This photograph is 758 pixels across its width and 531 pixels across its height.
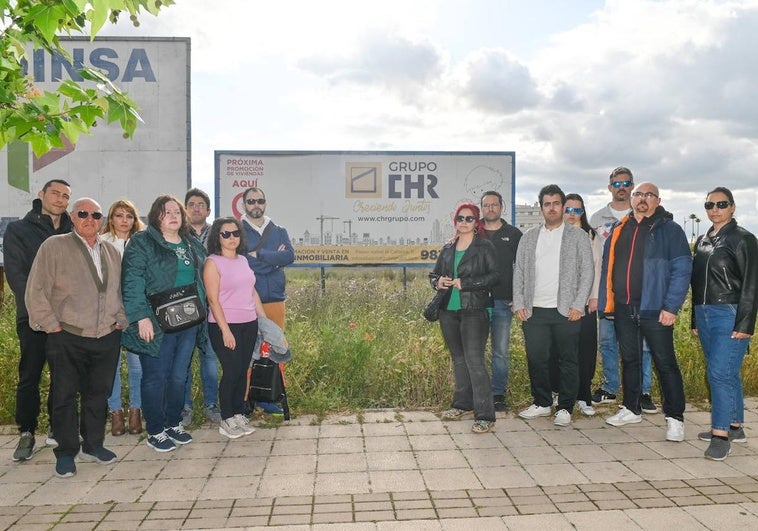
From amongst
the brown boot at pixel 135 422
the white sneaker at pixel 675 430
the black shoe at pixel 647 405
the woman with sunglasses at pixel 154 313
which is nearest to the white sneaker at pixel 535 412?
the black shoe at pixel 647 405

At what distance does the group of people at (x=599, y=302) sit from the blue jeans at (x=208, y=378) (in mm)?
2224

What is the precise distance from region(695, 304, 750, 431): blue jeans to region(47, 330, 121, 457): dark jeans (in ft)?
15.9

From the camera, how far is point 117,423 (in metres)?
5.96

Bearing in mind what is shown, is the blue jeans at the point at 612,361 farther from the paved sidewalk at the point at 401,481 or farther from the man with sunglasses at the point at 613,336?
the paved sidewalk at the point at 401,481

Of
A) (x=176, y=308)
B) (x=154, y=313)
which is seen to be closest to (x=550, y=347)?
(x=176, y=308)

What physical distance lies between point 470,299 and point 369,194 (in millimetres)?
8398

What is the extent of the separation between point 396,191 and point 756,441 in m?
9.51

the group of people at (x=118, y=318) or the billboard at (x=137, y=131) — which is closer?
the group of people at (x=118, y=318)

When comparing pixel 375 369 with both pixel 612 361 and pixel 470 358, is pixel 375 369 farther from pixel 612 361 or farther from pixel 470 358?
pixel 612 361

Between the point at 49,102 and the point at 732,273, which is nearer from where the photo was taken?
the point at 49,102

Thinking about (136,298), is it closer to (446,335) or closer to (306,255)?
(446,335)

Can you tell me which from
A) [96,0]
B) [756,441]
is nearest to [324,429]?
[756,441]

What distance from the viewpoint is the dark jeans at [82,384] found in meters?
5.04

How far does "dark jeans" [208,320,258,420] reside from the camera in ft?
19.1
